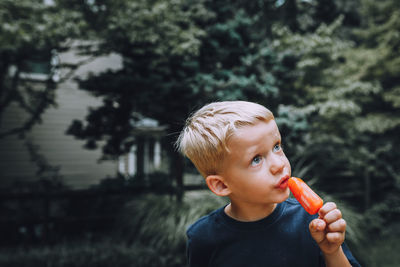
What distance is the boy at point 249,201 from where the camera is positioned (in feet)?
4.12

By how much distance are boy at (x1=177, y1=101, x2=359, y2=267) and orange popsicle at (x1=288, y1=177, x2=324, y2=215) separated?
0.07 metres

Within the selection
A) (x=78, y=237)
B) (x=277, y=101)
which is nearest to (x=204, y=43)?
(x=277, y=101)

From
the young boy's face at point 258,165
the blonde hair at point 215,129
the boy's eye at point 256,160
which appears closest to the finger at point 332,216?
the young boy's face at point 258,165

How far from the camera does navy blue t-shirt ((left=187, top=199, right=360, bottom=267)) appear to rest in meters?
1.29

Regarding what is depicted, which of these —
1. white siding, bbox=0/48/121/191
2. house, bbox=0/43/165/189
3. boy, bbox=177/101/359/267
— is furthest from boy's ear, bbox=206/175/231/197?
white siding, bbox=0/48/121/191

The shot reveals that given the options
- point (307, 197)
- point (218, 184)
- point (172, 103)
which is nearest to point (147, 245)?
point (172, 103)

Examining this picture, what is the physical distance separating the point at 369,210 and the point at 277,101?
12.3 ft

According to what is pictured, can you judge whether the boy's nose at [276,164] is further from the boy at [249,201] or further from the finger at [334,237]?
the finger at [334,237]

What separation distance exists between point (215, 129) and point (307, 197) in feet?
1.41

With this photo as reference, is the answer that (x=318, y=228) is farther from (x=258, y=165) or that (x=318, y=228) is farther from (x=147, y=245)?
(x=147, y=245)

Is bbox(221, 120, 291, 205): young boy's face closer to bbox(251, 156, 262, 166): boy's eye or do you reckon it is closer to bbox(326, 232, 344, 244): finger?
bbox(251, 156, 262, 166): boy's eye

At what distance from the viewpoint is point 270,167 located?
4.09 ft

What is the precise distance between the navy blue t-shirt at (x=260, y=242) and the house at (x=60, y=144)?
647cm

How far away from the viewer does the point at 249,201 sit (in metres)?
1.31
